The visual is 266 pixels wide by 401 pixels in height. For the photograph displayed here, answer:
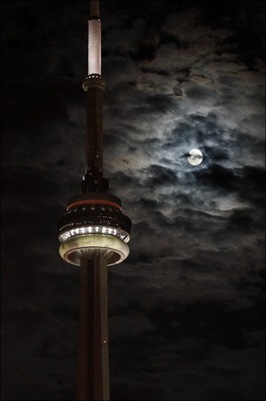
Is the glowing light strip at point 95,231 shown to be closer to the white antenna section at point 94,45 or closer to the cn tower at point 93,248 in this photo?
the cn tower at point 93,248

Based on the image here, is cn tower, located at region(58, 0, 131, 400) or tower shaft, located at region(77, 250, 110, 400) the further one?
cn tower, located at region(58, 0, 131, 400)

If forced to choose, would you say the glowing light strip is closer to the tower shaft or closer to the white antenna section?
the tower shaft

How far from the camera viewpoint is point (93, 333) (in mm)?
112500

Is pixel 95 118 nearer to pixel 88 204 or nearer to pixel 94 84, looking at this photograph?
pixel 94 84

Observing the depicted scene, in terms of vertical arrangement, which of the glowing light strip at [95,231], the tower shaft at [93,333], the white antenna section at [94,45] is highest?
the white antenna section at [94,45]

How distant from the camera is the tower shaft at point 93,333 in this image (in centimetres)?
11019

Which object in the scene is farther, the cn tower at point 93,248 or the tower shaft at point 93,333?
the cn tower at point 93,248

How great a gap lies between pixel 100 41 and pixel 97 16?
513 centimetres

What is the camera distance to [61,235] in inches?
4641

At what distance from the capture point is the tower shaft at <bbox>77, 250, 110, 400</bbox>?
362 feet

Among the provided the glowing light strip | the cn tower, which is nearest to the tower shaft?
the cn tower

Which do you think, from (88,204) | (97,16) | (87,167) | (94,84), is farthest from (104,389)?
(97,16)

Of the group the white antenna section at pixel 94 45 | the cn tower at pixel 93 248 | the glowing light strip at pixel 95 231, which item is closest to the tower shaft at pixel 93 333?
the cn tower at pixel 93 248

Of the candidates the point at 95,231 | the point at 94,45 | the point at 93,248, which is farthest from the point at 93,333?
the point at 94,45
